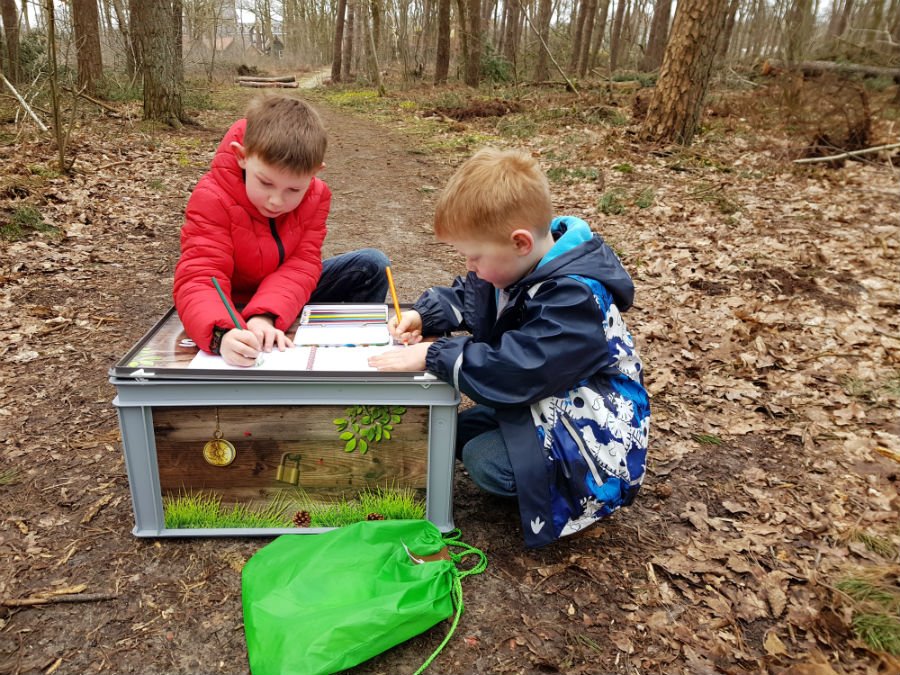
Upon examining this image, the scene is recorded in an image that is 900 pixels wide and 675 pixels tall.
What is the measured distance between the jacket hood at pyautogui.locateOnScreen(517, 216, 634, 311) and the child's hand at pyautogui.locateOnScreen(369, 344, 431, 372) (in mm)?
422

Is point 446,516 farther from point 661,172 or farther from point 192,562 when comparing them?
point 661,172

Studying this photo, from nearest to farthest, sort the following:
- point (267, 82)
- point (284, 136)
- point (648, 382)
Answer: point (284, 136), point (648, 382), point (267, 82)

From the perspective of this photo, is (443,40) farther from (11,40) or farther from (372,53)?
(11,40)

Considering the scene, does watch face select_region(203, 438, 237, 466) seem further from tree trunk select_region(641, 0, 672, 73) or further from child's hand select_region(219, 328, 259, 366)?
tree trunk select_region(641, 0, 672, 73)

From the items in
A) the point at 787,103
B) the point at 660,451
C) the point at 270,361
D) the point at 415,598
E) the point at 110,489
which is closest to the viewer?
the point at 415,598

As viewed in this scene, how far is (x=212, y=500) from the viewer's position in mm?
2213

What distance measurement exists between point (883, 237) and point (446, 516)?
17.1 ft

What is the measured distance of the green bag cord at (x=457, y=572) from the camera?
185 cm

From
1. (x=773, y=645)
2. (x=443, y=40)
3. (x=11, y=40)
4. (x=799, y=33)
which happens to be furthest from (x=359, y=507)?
(x=443, y=40)

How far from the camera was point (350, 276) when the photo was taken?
10.4ft

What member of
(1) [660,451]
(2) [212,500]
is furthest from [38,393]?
(1) [660,451]

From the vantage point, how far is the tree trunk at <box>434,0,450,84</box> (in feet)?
55.9

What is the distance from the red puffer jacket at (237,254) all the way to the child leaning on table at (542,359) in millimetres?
633

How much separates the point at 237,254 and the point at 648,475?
201cm
